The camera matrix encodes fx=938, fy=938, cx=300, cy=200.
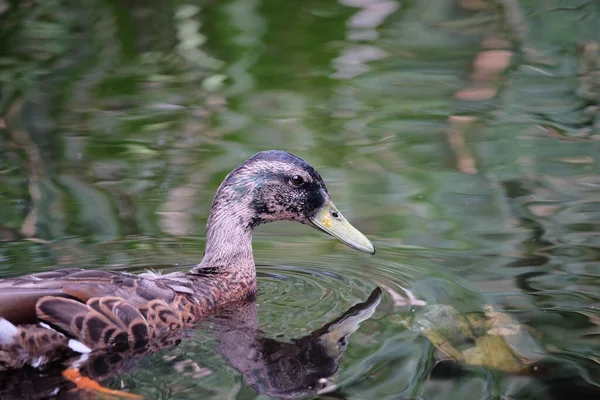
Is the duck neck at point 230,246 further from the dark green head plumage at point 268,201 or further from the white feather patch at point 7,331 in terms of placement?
the white feather patch at point 7,331

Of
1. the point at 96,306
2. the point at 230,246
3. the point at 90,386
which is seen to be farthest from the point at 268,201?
the point at 90,386

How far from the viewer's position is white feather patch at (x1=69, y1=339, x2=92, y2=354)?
4824 millimetres

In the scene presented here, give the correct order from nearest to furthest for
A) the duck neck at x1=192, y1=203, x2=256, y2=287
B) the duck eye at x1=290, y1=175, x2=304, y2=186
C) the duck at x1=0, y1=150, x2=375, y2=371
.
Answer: the duck at x1=0, y1=150, x2=375, y2=371 < the duck neck at x1=192, y1=203, x2=256, y2=287 < the duck eye at x1=290, y1=175, x2=304, y2=186

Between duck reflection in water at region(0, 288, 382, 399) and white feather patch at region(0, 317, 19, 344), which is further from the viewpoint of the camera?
white feather patch at region(0, 317, 19, 344)

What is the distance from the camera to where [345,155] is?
8641mm

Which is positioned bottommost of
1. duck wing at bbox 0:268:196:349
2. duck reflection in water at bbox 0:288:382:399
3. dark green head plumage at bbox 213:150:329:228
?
duck reflection in water at bbox 0:288:382:399

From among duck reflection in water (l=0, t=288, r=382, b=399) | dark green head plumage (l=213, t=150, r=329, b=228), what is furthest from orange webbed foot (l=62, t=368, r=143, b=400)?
dark green head plumage (l=213, t=150, r=329, b=228)

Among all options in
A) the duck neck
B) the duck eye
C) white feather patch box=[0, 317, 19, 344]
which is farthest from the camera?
the duck eye

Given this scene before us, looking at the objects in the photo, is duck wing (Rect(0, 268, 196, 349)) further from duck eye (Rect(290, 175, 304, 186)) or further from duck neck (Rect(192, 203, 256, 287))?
duck eye (Rect(290, 175, 304, 186))

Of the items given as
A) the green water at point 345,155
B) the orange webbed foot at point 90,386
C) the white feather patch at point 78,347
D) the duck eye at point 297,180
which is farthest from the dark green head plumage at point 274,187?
the orange webbed foot at point 90,386

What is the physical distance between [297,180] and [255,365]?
1776mm

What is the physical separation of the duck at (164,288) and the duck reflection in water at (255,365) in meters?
0.11

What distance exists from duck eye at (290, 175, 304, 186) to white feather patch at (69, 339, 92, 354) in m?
1.92

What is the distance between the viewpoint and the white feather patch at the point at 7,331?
15.2ft
